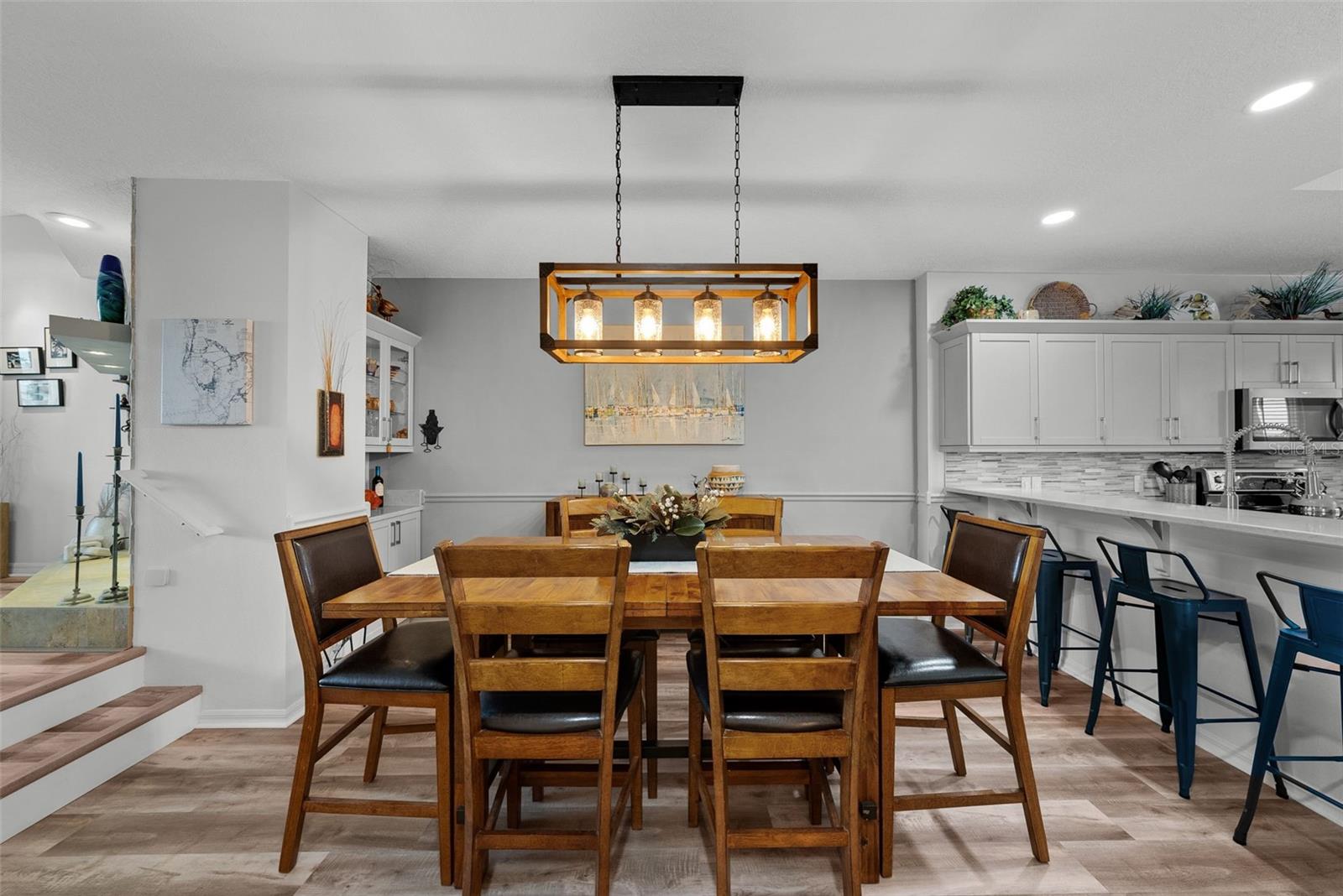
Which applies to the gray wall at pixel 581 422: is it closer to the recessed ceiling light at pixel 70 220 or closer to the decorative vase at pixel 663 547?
the recessed ceiling light at pixel 70 220

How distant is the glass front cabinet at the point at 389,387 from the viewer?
405 cm

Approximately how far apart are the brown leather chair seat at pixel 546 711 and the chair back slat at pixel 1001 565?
1.17m

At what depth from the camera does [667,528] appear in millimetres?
2449

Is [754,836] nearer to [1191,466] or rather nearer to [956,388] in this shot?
[956,388]

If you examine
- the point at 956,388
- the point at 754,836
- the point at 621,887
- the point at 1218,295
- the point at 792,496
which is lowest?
the point at 621,887

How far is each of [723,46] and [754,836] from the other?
7.53ft

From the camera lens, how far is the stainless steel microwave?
430 cm

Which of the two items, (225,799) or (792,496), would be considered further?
(792,496)

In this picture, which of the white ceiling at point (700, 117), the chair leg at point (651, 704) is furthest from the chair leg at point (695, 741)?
the white ceiling at point (700, 117)

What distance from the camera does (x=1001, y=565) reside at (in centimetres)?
209

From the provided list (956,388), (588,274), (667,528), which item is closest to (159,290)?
(588,274)

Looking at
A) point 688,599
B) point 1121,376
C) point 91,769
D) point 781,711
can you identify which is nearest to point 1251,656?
point 781,711

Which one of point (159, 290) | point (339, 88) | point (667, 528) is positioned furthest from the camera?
point (159, 290)

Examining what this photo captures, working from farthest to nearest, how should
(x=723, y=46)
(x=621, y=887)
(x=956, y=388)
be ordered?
(x=956, y=388), (x=723, y=46), (x=621, y=887)
